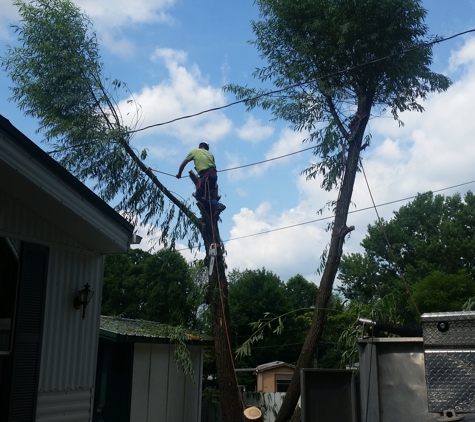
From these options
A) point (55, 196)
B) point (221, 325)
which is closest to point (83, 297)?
point (55, 196)

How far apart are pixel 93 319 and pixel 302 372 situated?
2831 mm

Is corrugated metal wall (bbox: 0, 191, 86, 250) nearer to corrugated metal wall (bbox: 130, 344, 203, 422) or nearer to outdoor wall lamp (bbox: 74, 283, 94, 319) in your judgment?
outdoor wall lamp (bbox: 74, 283, 94, 319)

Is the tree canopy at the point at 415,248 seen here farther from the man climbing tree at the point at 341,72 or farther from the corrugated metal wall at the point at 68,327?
the corrugated metal wall at the point at 68,327

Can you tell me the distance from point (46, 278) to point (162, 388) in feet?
24.4

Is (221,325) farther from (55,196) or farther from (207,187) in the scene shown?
(55,196)

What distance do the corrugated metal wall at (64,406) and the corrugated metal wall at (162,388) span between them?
5.48m

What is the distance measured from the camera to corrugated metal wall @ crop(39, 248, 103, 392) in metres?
5.57

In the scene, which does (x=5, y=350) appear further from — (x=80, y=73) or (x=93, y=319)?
(x=80, y=73)

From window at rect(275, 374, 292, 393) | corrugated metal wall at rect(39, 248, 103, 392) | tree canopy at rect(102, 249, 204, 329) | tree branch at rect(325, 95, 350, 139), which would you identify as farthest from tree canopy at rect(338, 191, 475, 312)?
corrugated metal wall at rect(39, 248, 103, 392)

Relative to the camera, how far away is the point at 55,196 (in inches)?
206

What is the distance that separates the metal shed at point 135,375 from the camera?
11102 millimetres

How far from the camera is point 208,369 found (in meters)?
25.3

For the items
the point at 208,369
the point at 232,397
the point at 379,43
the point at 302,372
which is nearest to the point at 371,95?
the point at 379,43

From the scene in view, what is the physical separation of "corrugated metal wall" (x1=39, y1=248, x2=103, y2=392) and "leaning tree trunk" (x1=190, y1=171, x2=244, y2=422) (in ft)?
13.5
